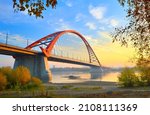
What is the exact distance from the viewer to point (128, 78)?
53.2 ft

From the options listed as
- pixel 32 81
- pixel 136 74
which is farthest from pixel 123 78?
pixel 32 81

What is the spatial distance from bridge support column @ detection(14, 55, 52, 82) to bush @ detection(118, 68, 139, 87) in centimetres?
1597

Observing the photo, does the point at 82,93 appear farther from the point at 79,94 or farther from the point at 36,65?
the point at 36,65

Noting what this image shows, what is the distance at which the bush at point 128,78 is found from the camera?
52.7 ft

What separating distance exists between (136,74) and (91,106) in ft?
37.2

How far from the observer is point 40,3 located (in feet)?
18.2

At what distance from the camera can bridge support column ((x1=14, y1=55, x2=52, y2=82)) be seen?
32.2 meters

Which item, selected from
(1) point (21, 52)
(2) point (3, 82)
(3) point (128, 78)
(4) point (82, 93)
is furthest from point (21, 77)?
(1) point (21, 52)

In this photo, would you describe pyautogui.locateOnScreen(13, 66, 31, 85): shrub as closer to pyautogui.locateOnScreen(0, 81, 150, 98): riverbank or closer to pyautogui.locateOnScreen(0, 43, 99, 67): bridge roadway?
pyautogui.locateOnScreen(0, 81, 150, 98): riverbank

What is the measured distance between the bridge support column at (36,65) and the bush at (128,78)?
52.4 feet

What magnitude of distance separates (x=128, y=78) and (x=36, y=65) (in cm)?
1872

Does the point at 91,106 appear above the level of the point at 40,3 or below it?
below

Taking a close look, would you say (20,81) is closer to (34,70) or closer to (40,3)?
(40,3)

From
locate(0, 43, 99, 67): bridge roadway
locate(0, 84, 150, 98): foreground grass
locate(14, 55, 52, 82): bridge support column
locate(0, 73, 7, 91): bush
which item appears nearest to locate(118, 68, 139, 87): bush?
locate(0, 84, 150, 98): foreground grass
